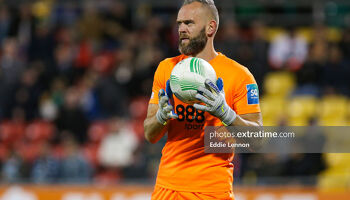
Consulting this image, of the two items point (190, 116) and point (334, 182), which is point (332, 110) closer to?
point (334, 182)

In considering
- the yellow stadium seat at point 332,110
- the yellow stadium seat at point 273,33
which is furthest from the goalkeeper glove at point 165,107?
the yellow stadium seat at point 273,33

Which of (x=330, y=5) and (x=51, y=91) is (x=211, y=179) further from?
(x=330, y=5)

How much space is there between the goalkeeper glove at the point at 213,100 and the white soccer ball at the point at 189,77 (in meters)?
0.06

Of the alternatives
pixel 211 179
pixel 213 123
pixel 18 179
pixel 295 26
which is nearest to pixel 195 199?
pixel 211 179

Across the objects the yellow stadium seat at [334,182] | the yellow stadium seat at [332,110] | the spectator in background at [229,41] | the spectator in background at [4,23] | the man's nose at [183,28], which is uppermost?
the spectator in background at [4,23]

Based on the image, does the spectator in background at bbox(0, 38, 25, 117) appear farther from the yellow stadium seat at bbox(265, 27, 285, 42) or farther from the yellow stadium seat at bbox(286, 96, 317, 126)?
the yellow stadium seat at bbox(286, 96, 317, 126)

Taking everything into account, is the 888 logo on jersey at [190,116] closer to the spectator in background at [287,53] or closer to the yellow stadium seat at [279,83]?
the yellow stadium seat at [279,83]

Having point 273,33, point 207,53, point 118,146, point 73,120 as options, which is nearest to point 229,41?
point 273,33

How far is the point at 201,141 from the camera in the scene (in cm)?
454

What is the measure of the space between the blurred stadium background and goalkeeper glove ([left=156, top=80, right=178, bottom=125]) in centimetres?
550

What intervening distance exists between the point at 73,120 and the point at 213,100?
795 cm

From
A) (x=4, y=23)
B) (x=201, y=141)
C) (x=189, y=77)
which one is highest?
(x=4, y=23)

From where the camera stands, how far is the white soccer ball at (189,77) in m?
4.17

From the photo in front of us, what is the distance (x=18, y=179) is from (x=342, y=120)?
19.2 ft
